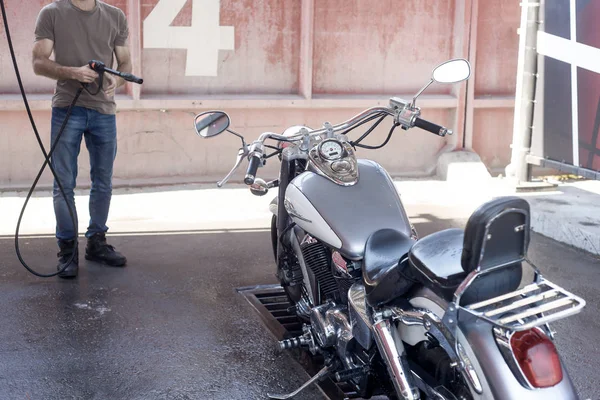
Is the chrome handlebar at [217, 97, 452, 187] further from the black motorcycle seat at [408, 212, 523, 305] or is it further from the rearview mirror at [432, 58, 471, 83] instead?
the black motorcycle seat at [408, 212, 523, 305]

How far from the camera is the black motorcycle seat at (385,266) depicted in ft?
10.3

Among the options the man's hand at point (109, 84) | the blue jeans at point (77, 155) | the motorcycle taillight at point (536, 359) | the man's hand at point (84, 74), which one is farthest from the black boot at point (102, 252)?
the motorcycle taillight at point (536, 359)

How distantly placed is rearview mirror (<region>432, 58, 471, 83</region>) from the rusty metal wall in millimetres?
4711

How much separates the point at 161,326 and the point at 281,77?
4.70 meters

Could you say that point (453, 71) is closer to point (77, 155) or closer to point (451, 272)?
point (451, 272)

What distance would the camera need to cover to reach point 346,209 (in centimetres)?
383

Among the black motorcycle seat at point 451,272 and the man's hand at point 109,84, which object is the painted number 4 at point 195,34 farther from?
the black motorcycle seat at point 451,272

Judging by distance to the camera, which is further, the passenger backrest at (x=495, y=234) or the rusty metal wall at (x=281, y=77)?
the rusty metal wall at (x=281, y=77)

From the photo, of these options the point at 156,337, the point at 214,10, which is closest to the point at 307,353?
the point at 156,337

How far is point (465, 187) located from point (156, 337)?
502cm

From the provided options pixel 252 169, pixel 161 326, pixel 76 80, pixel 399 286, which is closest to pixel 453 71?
pixel 252 169

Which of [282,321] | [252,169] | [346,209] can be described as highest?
[252,169]

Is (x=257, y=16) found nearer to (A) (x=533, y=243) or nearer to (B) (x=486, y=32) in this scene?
(B) (x=486, y=32)

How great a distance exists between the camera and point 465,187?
8.79 metres
